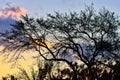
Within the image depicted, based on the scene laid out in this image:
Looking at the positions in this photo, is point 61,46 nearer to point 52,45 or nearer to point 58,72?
point 52,45

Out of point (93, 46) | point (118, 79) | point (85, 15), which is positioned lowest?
point (118, 79)

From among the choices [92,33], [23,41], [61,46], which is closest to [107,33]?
[92,33]

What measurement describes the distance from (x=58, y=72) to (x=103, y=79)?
7.12 m

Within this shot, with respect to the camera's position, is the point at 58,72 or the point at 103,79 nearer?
the point at 103,79

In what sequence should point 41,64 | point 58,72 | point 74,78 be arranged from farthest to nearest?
point 41,64, point 58,72, point 74,78

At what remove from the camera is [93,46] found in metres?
42.6

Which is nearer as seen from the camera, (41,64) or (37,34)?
(37,34)

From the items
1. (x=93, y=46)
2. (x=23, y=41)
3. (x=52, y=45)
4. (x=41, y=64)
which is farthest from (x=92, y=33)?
(x=41, y=64)

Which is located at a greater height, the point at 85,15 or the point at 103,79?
the point at 85,15

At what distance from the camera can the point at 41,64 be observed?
→ 62156mm

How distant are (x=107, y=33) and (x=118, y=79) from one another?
16.4 feet

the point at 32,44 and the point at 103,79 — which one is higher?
the point at 32,44

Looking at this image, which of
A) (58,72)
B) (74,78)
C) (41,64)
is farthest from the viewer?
(41,64)

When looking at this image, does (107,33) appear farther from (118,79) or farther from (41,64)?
(41,64)
